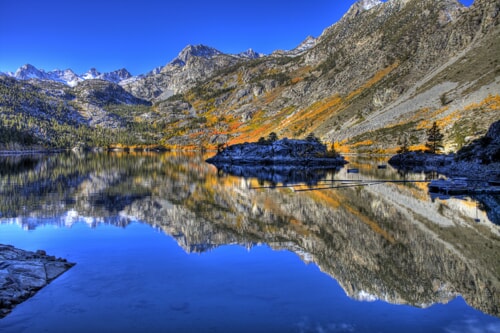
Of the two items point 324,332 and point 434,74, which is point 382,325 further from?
point 434,74

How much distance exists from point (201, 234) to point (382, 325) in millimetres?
15675

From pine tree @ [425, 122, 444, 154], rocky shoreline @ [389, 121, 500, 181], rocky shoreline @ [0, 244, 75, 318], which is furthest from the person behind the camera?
pine tree @ [425, 122, 444, 154]

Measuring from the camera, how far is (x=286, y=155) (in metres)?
113

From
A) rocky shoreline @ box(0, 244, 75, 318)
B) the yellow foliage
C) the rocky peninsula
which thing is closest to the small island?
the rocky peninsula

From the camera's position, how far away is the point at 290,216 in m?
32.9

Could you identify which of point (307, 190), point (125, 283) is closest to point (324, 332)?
point (125, 283)

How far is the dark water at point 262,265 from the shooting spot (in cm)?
1347

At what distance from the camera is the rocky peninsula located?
109 metres

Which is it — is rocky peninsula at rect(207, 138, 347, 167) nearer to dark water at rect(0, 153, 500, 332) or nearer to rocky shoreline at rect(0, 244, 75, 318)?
dark water at rect(0, 153, 500, 332)

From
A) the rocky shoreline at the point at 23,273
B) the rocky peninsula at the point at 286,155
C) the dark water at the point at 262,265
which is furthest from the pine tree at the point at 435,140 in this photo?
the rocky shoreline at the point at 23,273

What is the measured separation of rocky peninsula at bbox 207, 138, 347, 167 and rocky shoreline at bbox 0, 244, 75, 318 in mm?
92303

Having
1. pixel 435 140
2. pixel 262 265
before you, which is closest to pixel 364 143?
pixel 435 140

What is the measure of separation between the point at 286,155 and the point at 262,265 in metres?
94.0

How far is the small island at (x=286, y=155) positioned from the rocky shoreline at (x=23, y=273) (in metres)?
Result: 92.3
